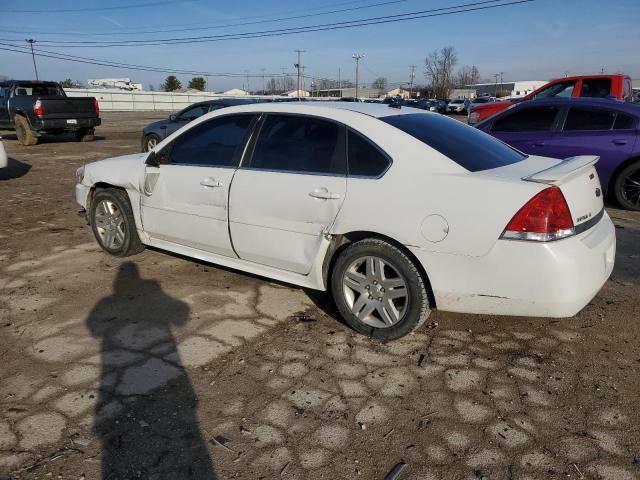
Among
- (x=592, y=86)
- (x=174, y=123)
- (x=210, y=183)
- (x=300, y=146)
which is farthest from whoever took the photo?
(x=174, y=123)

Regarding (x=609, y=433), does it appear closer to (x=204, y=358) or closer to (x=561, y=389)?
(x=561, y=389)

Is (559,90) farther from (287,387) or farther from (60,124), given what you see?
(60,124)

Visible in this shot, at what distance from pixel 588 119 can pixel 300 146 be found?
543 centimetres

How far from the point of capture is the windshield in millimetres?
15305

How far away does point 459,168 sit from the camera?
10.1 feet

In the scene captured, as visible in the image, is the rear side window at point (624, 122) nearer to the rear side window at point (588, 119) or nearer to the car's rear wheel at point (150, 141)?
the rear side window at point (588, 119)

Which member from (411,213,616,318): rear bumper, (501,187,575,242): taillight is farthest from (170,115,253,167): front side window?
(501,187,575,242): taillight

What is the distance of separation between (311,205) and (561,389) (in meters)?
1.89

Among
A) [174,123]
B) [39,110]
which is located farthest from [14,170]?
[39,110]

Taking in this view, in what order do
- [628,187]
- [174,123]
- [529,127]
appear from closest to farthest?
1. [628,187]
2. [529,127]
3. [174,123]

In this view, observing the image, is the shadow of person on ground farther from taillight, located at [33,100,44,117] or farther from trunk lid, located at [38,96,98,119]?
trunk lid, located at [38,96,98,119]

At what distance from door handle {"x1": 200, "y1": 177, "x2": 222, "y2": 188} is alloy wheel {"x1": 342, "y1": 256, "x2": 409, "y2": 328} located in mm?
1301

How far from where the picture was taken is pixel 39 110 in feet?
47.9

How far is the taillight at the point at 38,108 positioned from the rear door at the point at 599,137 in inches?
544
